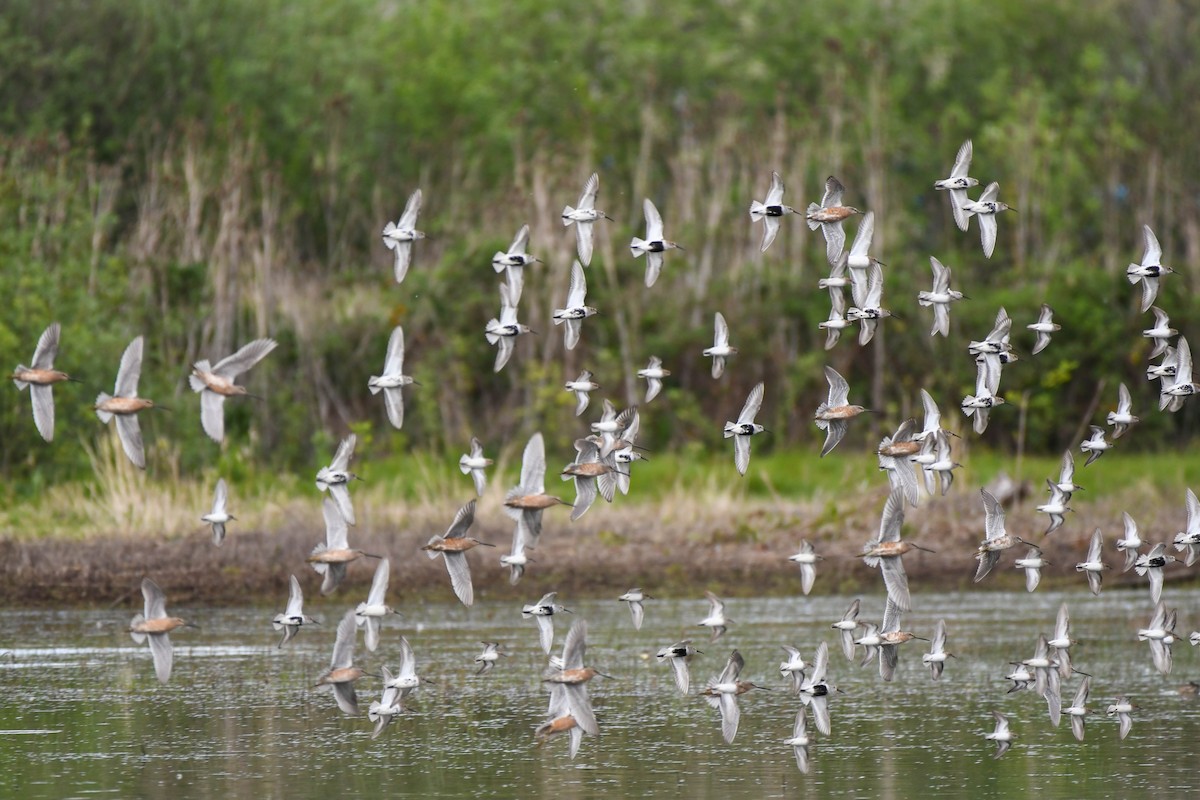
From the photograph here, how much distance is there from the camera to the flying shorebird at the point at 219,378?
11.0 metres

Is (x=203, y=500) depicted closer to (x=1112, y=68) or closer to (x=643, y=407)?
(x=643, y=407)

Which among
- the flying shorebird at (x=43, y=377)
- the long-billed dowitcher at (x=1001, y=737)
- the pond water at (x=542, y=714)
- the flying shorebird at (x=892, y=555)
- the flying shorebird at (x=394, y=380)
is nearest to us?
the pond water at (x=542, y=714)

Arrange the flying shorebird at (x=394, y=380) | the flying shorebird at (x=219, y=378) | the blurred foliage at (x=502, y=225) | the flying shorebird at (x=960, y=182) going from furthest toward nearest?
the blurred foliage at (x=502, y=225)
the flying shorebird at (x=960, y=182)
the flying shorebird at (x=394, y=380)
the flying shorebird at (x=219, y=378)

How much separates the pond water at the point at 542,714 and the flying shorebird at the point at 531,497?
122 cm

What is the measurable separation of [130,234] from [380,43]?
18.1 metres

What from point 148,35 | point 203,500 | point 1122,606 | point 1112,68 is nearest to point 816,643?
point 1122,606

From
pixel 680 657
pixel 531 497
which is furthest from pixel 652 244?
pixel 680 657

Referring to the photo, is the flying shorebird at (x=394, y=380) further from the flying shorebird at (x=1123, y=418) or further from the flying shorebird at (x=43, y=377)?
the flying shorebird at (x=1123, y=418)

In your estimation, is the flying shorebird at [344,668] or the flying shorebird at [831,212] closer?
the flying shorebird at [344,668]

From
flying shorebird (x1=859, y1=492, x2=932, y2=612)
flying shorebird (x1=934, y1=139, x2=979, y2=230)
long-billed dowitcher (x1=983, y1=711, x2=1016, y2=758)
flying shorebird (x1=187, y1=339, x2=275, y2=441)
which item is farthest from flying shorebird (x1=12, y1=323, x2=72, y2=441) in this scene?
long-billed dowitcher (x1=983, y1=711, x2=1016, y2=758)

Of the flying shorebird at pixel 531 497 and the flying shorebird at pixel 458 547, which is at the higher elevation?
the flying shorebird at pixel 531 497

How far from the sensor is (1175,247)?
32.8 metres

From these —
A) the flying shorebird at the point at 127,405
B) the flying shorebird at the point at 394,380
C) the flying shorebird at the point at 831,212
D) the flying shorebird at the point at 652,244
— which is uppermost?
the flying shorebird at the point at 831,212

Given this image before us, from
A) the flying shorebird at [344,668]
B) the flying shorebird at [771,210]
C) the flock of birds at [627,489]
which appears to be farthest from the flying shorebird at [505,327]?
the flying shorebird at [344,668]
